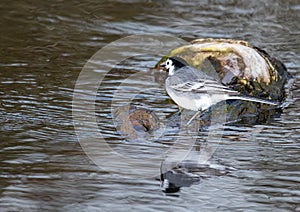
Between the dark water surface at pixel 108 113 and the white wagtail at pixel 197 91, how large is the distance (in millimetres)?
393

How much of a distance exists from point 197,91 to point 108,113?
1164 mm

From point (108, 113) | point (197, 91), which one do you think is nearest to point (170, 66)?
point (197, 91)

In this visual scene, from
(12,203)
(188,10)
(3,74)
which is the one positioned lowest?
(12,203)

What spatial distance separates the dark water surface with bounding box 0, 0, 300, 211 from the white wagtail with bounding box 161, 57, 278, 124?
0.39 meters

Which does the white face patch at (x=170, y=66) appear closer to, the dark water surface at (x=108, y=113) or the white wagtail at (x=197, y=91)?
the white wagtail at (x=197, y=91)

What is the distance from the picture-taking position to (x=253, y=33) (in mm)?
12102

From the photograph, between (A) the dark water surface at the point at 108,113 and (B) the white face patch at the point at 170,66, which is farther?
(B) the white face patch at the point at 170,66

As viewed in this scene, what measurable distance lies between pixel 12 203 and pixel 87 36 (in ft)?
19.7

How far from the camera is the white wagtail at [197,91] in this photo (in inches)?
320

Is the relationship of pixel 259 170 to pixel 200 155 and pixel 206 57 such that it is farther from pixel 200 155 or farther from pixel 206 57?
pixel 206 57

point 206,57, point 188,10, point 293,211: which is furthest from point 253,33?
point 293,211

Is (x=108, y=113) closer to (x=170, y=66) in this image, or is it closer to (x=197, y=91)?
(x=170, y=66)

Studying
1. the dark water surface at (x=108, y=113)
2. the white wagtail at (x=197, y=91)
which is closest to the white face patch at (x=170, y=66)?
the white wagtail at (x=197, y=91)

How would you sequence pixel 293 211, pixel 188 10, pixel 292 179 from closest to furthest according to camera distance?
pixel 293 211
pixel 292 179
pixel 188 10
